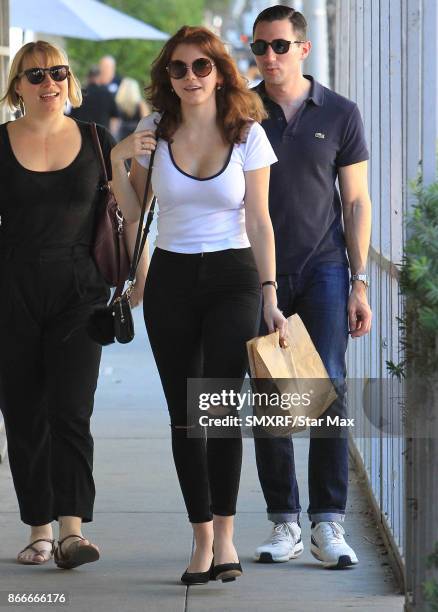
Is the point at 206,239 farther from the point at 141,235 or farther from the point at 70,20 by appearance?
the point at 70,20

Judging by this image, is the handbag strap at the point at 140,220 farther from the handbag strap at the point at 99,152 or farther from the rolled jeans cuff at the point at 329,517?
the rolled jeans cuff at the point at 329,517

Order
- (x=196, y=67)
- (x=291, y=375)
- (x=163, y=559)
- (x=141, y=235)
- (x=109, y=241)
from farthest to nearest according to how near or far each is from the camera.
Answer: (x=163, y=559), (x=109, y=241), (x=141, y=235), (x=196, y=67), (x=291, y=375)

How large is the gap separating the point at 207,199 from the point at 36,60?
3.21 ft

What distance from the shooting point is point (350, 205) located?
5.23 meters

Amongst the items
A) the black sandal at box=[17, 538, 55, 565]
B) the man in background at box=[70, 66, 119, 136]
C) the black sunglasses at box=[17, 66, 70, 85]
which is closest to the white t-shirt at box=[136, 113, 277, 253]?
the black sunglasses at box=[17, 66, 70, 85]

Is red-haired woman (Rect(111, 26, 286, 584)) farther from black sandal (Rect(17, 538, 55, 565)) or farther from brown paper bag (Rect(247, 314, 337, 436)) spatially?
black sandal (Rect(17, 538, 55, 565))

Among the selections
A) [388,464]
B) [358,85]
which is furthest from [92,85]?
[388,464]

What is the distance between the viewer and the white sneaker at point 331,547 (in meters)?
5.21

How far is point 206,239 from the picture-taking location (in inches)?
183

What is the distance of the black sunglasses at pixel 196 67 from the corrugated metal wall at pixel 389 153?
69 cm

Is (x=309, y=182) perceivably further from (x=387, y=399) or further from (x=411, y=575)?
(x=411, y=575)

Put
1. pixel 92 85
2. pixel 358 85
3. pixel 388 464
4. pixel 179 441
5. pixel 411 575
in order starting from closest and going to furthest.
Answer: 1. pixel 411 575
2. pixel 179 441
3. pixel 388 464
4. pixel 358 85
5. pixel 92 85

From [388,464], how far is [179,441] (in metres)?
1.14

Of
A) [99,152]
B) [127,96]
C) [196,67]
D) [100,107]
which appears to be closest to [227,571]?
[99,152]
